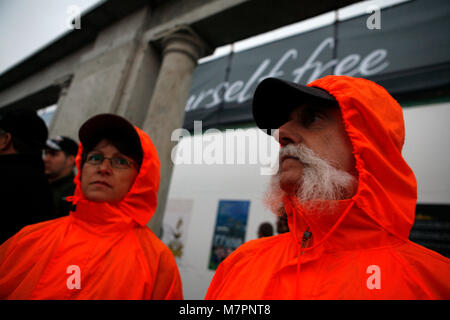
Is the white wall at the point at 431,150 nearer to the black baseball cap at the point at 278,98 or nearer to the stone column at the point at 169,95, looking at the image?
the black baseball cap at the point at 278,98

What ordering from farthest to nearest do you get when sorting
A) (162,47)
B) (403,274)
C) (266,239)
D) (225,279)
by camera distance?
(162,47) → (266,239) → (225,279) → (403,274)

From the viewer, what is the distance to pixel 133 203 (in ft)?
4.86

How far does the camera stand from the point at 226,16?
9.68 ft

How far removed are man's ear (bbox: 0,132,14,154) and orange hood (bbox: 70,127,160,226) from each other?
694mm

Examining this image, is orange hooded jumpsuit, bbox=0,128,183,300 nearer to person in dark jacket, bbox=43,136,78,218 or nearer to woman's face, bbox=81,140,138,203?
woman's face, bbox=81,140,138,203

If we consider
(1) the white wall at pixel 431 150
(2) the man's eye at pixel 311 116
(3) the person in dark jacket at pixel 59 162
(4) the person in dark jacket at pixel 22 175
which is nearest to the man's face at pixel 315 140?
(2) the man's eye at pixel 311 116

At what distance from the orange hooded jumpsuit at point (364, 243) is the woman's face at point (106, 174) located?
88cm

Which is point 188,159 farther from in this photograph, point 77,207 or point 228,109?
point 77,207

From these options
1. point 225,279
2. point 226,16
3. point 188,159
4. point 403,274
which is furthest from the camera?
point 188,159

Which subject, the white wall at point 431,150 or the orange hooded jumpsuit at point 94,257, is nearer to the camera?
the orange hooded jumpsuit at point 94,257

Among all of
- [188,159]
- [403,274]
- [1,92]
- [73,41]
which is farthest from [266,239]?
[1,92]

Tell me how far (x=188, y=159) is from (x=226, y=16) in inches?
115

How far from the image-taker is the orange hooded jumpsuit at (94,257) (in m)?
1.12

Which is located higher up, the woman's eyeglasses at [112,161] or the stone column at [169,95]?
the stone column at [169,95]
